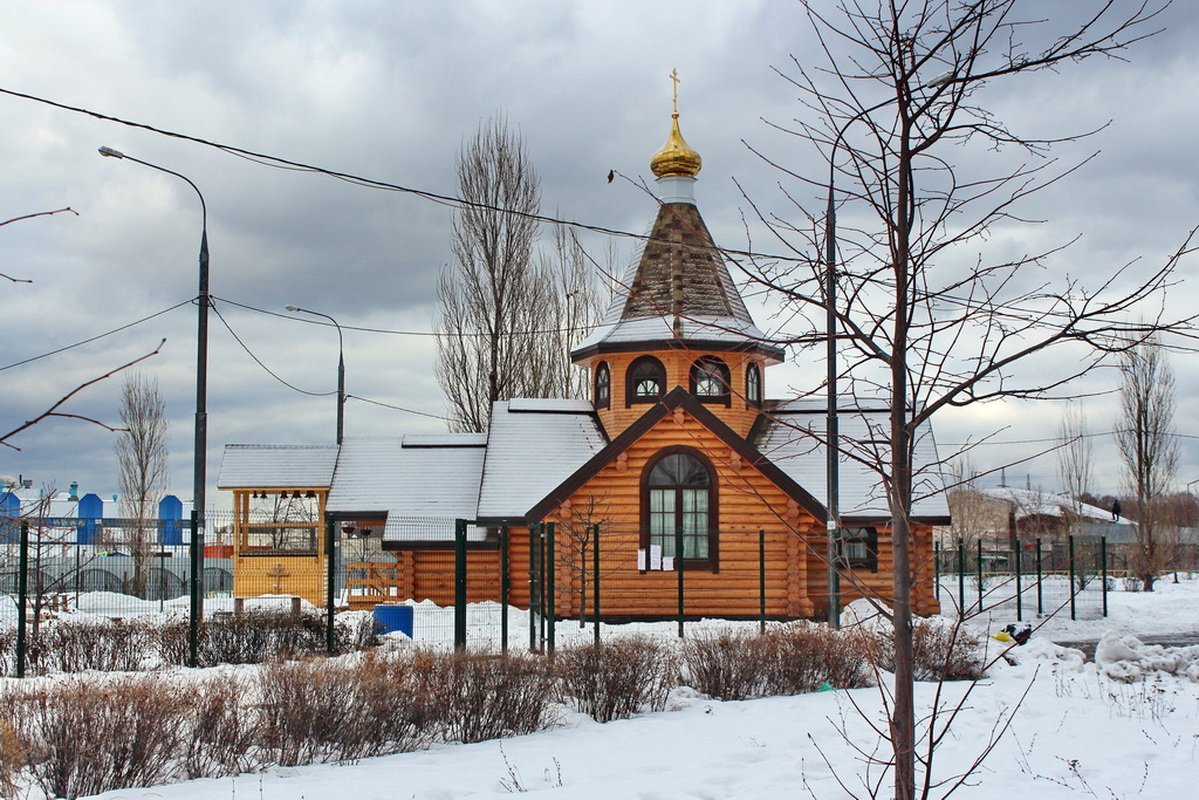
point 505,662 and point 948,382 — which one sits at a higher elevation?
point 948,382

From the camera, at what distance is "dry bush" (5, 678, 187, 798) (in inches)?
298

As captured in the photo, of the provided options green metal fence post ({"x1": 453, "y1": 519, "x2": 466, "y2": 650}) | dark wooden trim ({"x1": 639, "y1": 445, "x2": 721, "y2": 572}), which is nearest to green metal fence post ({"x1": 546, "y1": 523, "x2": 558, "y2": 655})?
green metal fence post ({"x1": 453, "y1": 519, "x2": 466, "y2": 650})

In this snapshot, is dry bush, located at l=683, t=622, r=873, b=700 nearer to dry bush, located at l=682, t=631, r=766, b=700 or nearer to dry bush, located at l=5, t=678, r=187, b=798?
dry bush, located at l=682, t=631, r=766, b=700

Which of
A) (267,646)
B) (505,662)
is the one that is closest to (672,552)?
(267,646)

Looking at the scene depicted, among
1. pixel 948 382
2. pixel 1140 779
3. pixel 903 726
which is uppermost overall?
pixel 948 382

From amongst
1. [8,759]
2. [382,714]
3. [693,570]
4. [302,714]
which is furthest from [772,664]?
[693,570]

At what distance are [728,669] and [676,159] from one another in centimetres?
1625

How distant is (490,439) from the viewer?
24.0 m

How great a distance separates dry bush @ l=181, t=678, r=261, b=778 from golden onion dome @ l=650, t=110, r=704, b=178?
757 inches

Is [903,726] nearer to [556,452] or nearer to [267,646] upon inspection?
[267,646]

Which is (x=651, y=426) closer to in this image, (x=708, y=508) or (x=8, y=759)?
(x=708, y=508)

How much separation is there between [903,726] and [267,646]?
1042cm

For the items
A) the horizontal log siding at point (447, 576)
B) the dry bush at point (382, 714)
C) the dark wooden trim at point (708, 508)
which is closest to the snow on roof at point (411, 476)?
the horizontal log siding at point (447, 576)

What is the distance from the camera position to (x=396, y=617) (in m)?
16.4
